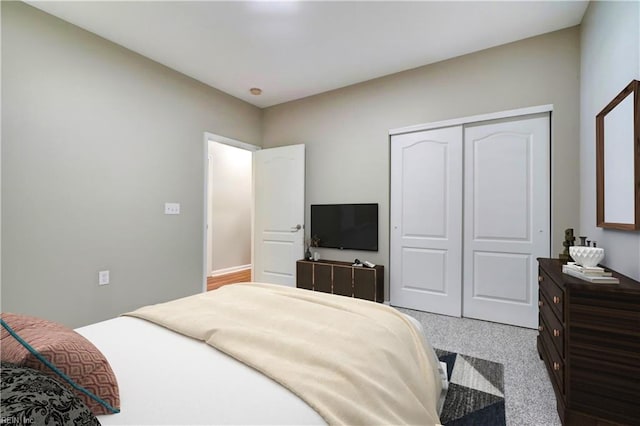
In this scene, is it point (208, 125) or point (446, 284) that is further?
point (208, 125)

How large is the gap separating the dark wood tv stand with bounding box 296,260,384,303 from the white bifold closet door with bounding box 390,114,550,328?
0.98 ft

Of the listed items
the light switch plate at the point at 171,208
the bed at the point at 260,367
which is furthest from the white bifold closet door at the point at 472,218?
the light switch plate at the point at 171,208

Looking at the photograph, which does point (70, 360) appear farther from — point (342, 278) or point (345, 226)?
point (345, 226)

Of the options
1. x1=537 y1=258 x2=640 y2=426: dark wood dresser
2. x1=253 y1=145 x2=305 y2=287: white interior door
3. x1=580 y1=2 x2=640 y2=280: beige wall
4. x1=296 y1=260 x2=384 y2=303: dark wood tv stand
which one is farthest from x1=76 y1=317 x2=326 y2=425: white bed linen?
x1=253 y1=145 x2=305 y2=287: white interior door

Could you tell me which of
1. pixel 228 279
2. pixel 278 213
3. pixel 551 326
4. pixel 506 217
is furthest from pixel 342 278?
pixel 228 279

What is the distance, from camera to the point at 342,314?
1457 mm

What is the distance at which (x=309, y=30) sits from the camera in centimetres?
265

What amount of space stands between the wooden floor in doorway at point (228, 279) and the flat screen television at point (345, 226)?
183 centimetres

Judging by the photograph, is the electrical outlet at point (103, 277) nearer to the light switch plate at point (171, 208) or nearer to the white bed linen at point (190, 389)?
the light switch plate at point (171, 208)

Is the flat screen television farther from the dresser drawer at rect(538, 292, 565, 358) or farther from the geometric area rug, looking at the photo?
the dresser drawer at rect(538, 292, 565, 358)

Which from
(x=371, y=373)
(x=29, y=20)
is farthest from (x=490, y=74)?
(x=29, y=20)

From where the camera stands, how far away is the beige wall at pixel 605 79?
5.33 ft

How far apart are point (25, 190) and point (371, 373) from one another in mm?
2928

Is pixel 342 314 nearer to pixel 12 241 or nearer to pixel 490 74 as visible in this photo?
pixel 12 241
